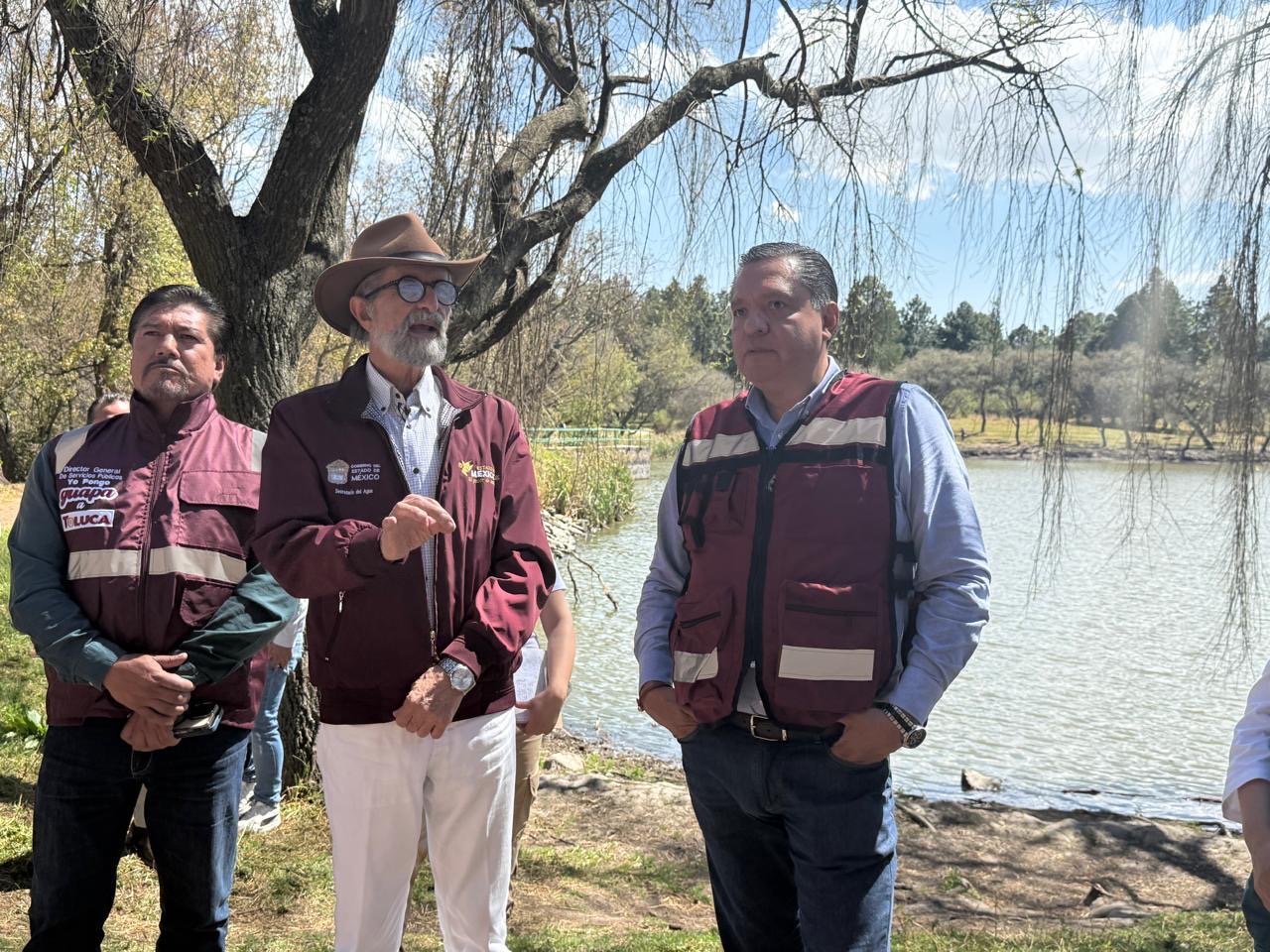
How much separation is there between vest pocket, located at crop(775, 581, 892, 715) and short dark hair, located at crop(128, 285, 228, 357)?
1.76 meters

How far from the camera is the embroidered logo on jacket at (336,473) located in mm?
2459

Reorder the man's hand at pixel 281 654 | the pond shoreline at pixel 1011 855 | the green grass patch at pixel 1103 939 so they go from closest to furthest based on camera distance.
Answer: the man's hand at pixel 281 654
the green grass patch at pixel 1103 939
the pond shoreline at pixel 1011 855

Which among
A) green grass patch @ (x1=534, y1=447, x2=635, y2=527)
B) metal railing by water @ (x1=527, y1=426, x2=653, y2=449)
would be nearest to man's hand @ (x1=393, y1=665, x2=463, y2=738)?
metal railing by water @ (x1=527, y1=426, x2=653, y2=449)

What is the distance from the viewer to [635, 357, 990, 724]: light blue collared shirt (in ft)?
7.16

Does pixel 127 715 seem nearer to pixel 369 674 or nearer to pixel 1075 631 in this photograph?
pixel 369 674

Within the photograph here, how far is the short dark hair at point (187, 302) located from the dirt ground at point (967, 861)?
260 cm

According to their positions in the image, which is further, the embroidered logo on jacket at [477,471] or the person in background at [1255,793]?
the embroidered logo on jacket at [477,471]

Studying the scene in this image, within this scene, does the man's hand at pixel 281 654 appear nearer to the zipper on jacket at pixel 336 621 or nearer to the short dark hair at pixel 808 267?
the zipper on jacket at pixel 336 621

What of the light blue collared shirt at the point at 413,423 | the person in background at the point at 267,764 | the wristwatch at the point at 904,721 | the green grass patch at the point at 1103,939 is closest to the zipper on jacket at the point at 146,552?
the light blue collared shirt at the point at 413,423

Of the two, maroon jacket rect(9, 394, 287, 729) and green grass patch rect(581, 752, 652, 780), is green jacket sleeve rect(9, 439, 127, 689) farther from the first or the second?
green grass patch rect(581, 752, 652, 780)

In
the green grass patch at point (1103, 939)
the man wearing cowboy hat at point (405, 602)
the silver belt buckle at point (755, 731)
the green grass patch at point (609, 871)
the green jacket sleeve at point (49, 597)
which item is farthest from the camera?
the green grass patch at point (609, 871)

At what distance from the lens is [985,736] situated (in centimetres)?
1009

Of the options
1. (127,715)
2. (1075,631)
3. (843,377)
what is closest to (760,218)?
(843,377)

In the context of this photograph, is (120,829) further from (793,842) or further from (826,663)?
(826,663)
